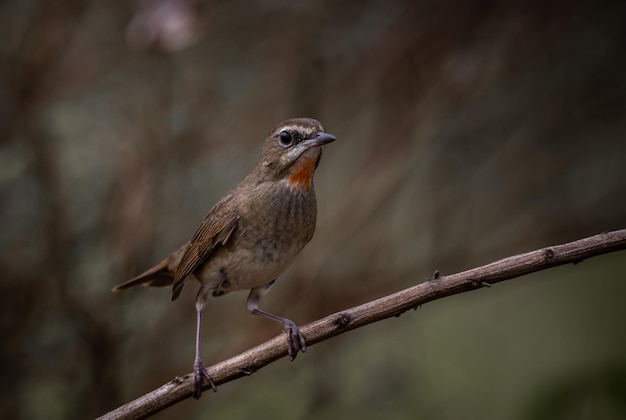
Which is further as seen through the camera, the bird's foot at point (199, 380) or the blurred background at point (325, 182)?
the blurred background at point (325, 182)

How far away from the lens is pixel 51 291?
4559 millimetres

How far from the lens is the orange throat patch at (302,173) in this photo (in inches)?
115

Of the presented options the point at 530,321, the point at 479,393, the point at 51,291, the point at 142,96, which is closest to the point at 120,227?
the point at 51,291

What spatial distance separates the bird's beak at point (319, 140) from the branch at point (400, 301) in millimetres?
575

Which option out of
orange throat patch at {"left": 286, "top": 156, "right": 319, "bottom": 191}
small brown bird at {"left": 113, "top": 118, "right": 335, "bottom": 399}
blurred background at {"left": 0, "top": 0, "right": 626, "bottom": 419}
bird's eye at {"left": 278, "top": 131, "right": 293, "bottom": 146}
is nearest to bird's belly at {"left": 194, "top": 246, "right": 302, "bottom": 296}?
small brown bird at {"left": 113, "top": 118, "right": 335, "bottom": 399}

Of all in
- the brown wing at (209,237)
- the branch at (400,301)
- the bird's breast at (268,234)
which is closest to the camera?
the branch at (400,301)

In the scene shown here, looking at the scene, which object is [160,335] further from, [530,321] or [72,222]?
[530,321]

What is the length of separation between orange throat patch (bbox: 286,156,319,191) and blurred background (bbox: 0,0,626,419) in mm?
1545

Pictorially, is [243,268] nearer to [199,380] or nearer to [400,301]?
[199,380]

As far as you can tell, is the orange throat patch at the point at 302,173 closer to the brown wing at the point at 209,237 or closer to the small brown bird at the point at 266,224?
the small brown bird at the point at 266,224

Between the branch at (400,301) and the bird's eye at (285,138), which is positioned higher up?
the bird's eye at (285,138)

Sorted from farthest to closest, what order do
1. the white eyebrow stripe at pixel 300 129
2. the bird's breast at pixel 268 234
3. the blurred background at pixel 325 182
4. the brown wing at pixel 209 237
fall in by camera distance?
the blurred background at pixel 325 182 → the brown wing at pixel 209 237 → the bird's breast at pixel 268 234 → the white eyebrow stripe at pixel 300 129

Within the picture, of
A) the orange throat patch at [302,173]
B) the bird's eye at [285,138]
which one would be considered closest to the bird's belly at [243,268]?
the orange throat patch at [302,173]

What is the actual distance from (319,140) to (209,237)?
0.72 m
